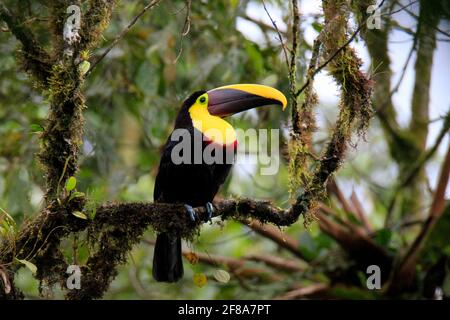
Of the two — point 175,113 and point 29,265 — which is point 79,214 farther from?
point 175,113

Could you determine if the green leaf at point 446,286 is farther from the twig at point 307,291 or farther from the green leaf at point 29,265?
the green leaf at point 29,265

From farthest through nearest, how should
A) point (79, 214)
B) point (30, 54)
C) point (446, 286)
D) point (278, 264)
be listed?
1. point (278, 264)
2. point (446, 286)
3. point (30, 54)
4. point (79, 214)

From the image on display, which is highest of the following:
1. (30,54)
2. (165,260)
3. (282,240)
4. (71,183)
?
(30,54)

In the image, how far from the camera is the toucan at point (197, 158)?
178 inches

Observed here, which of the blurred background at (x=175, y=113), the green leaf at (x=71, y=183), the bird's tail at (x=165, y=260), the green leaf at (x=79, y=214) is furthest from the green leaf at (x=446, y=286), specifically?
the green leaf at (x=71, y=183)

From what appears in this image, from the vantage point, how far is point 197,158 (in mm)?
4535

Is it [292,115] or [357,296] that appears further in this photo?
[357,296]

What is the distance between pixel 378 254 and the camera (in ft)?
19.8

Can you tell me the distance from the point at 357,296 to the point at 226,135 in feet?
6.81

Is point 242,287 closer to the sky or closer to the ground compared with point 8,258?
closer to the ground

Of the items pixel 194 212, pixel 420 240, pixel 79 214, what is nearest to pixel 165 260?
pixel 194 212

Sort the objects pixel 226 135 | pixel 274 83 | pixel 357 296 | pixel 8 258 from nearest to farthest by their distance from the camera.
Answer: pixel 8 258 → pixel 226 135 → pixel 357 296 → pixel 274 83
